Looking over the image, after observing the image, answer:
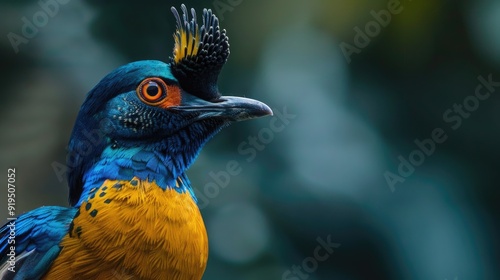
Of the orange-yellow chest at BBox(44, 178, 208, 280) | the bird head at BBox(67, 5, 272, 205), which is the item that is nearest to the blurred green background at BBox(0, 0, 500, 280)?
the bird head at BBox(67, 5, 272, 205)

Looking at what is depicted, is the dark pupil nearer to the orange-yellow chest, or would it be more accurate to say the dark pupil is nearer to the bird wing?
the orange-yellow chest

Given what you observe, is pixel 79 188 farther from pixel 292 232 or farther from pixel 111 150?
pixel 292 232

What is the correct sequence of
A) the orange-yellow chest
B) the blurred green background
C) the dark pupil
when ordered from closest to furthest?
the orange-yellow chest, the dark pupil, the blurred green background

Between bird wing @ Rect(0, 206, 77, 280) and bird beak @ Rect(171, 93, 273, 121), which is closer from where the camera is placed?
bird wing @ Rect(0, 206, 77, 280)

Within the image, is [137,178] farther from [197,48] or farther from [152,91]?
[197,48]

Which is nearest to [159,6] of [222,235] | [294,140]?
[294,140]

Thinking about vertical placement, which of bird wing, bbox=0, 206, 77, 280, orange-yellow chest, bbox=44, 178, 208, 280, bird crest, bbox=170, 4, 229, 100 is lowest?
bird wing, bbox=0, 206, 77, 280

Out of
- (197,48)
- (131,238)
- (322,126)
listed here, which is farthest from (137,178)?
(322,126)

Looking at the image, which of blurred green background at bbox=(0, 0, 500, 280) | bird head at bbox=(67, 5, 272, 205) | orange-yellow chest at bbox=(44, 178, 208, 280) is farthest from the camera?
blurred green background at bbox=(0, 0, 500, 280)
